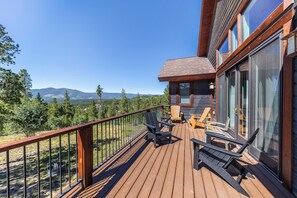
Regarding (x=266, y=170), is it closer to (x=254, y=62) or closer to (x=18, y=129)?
(x=254, y=62)

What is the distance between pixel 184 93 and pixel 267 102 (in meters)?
6.00

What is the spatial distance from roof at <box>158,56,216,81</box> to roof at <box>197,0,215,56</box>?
2.58 ft

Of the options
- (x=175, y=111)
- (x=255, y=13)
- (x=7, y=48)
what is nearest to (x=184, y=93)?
(x=175, y=111)

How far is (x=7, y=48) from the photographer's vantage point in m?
8.92

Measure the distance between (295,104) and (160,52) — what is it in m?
16.9

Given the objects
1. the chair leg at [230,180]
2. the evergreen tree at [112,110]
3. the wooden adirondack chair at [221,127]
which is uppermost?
the wooden adirondack chair at [221,127]

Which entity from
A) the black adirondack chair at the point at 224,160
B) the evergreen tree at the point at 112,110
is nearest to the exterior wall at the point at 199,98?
the black adirondack chair at the point at 224,160

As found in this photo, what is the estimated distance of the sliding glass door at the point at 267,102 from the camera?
2221mm

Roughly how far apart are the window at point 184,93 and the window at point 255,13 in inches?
191

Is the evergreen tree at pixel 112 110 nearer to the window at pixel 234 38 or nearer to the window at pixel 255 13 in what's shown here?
the window at pixel 234 38

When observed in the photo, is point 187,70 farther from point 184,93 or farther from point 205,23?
point 205,23

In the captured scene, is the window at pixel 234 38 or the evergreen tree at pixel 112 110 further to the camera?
the evergreen tree at pixel 112 110

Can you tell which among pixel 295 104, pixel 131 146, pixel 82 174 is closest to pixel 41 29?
pixel 131 146

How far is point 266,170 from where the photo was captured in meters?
2.45
